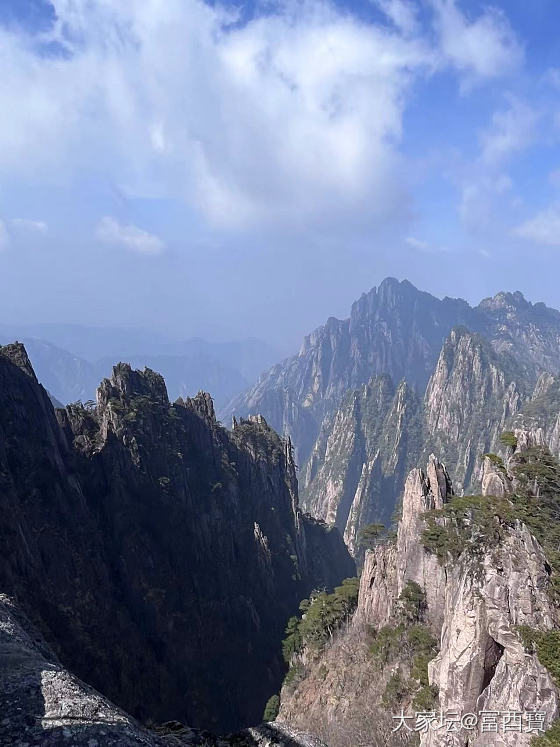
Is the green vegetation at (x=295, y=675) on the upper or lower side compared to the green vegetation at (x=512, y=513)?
lower

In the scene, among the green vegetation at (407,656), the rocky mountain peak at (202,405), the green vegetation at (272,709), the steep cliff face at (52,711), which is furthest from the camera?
the rocky mountain peak at (202,405)

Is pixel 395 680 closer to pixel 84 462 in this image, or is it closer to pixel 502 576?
pixel 502 576

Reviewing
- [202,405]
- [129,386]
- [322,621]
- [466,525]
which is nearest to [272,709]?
[322,621]

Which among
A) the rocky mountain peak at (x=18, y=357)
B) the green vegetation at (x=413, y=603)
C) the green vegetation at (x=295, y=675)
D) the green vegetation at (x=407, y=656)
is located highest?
the rocky mountain peak at (x=18, y=357)

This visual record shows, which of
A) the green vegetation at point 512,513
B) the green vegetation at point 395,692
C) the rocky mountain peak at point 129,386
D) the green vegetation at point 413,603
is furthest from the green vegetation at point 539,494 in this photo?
the rocky mountain peak at point 129,386

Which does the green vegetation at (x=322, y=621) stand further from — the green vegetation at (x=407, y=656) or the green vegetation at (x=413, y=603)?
the green vegetation at (x=413, y=603)

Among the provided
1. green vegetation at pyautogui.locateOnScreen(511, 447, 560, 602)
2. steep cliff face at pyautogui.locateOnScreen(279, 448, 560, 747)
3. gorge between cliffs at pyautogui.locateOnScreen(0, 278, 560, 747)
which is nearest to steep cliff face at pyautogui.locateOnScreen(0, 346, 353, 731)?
gorge between cliffs at pyautogui.locateOnScreen(0, 278, 560, 747)

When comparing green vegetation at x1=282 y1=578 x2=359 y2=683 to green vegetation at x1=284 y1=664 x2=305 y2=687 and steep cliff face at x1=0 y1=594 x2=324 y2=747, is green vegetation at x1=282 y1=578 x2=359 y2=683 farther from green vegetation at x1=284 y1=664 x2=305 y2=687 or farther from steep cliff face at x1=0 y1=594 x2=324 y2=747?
steep cliff face at x1=0 y1=594 x2=324 y2=747

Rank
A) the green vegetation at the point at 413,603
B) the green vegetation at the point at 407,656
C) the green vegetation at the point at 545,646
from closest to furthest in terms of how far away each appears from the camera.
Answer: the green vegetation at the point at 545,646 < the green vegetation at the point at 407,656 < the green vegetation at the point at 413,603
